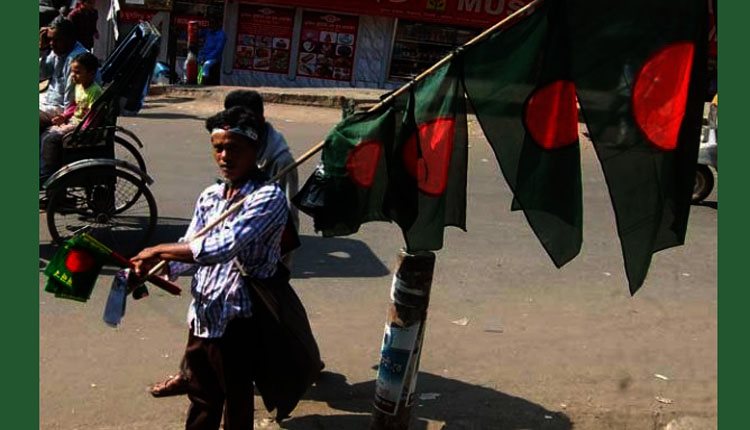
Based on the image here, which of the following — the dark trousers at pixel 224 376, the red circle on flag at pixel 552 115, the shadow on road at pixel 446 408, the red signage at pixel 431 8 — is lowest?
the shadow on road at pixel 446 408

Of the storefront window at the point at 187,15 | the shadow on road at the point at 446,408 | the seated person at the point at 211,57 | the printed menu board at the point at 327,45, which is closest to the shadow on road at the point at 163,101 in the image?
the seated person at the point at 211,57

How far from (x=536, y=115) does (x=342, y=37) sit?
48.9 ft

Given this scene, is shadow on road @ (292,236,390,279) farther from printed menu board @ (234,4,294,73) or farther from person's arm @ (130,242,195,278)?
printed menu board @ (234,4,294,73)

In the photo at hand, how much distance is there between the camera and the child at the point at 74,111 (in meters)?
6.81

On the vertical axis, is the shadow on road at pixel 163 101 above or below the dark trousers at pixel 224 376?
above

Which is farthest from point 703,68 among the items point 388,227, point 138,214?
point 138,214

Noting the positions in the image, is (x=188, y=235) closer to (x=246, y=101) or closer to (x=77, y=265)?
(x=77, y=265)

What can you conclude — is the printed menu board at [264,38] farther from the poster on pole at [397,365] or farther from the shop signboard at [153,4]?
the poster on pole at [397,365]

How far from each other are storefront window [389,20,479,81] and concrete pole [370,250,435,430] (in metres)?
14.8

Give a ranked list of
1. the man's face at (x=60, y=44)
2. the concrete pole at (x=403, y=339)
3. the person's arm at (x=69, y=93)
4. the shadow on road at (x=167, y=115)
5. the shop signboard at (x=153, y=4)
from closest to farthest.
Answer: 1. the concrete pole at (x=403, y=339)
2. the person's arm at (x=69, y=93)
3. the man's face at (x=60, y=44)
4. the shadow on road at (x=167, y=115)
5. the shop signboard at (x=153, y=4)

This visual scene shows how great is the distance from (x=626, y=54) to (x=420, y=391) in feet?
7.26

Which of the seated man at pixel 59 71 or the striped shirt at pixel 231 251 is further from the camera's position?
the seated man at pixel 59 71

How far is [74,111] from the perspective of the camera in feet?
23.0

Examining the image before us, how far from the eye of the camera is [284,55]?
60.1 feet
